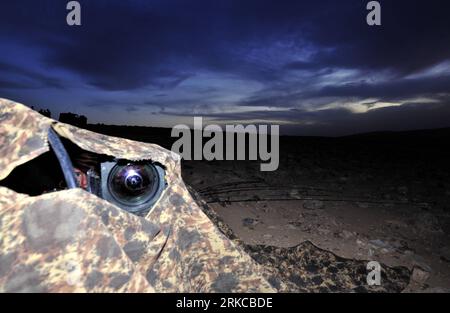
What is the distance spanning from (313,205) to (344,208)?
523mm

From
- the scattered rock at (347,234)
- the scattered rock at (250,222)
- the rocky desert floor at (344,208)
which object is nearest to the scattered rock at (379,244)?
the rocky desert floor at (344,208)

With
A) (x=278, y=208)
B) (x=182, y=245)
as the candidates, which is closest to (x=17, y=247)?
(x=182, y=245)

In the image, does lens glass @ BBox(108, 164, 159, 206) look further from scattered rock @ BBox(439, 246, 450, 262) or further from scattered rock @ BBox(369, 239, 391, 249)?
scattered rock @ BBox(439, 246, 450, 262)

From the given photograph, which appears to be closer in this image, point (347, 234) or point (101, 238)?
point (101, 238)

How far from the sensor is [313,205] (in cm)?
489

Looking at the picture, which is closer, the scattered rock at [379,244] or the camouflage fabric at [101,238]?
the camouflage fabric at [101,238]

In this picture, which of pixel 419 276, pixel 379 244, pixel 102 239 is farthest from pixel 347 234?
pixel 102 239

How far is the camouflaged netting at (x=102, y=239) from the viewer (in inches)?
52.4

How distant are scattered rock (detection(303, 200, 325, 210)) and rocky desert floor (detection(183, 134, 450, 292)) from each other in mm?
A: 18

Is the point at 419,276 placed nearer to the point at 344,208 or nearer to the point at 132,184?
the point at 344,208

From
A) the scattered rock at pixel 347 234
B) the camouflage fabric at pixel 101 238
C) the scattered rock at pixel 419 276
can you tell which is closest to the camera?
the camouflage fabric at pixel 101 238

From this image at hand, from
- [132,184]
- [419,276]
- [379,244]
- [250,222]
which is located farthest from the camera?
[250,222]

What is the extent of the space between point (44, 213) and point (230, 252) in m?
1.11

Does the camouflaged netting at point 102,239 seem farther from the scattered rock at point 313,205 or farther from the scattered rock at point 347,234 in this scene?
the scattered rock at point 313,205
